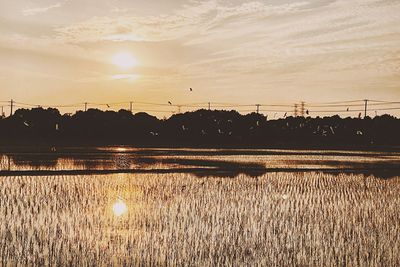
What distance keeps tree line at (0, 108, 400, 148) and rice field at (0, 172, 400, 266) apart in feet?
131

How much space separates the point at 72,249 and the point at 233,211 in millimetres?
5808

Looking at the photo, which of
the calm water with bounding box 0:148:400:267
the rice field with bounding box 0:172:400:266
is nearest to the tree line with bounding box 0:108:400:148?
the calm water with bounding box 0:148:400:267

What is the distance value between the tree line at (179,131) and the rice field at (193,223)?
39863 millimetres

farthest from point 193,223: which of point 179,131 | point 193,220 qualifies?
point 179,131

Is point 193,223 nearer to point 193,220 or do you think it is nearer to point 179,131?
A: point 193,220

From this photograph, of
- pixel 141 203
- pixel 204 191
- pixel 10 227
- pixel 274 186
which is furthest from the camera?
pixel 274 186

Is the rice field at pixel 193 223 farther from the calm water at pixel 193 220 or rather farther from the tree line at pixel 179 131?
the tree line at pixel 179 131

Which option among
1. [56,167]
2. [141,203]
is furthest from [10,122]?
[141,203]

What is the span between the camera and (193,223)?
43.7ft

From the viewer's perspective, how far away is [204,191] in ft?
64.0

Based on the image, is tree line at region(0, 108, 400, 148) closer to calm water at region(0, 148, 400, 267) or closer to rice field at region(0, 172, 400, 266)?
calm water at region(0, 148, 400, 267)

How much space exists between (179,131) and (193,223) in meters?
63.6

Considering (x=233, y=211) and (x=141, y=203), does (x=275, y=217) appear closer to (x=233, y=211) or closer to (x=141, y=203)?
(x=233, y=211)

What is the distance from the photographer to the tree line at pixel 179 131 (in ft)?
216
